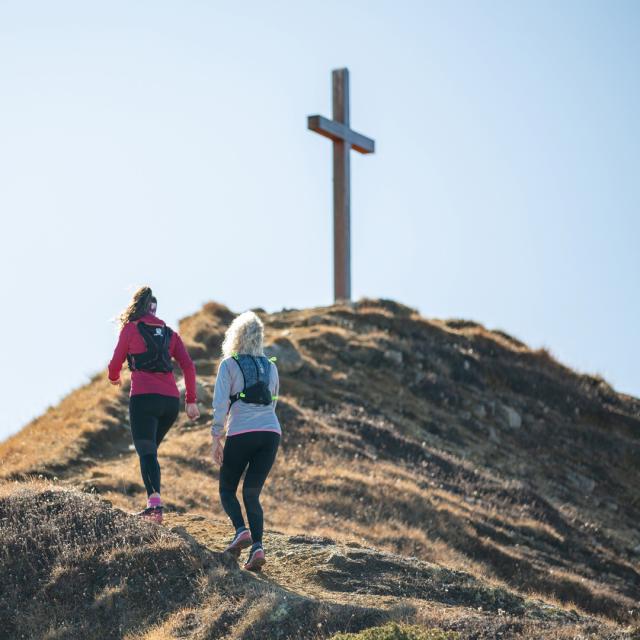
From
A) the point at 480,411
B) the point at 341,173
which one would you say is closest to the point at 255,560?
the point at 480,411

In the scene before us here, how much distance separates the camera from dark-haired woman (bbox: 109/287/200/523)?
1052cm

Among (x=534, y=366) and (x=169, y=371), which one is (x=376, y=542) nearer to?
(x=169, y=371)

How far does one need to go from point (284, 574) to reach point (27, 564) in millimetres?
2459

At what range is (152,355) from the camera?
34.5ft

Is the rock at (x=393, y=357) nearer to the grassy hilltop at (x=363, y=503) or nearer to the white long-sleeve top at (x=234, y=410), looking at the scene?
the grassy hilltop at (x=363, y=503)

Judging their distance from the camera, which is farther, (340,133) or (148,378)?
(340,133)

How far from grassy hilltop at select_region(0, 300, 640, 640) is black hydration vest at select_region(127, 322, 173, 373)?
5.03ft

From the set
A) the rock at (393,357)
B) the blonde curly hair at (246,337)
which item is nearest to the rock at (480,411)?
the rock at (393,357)

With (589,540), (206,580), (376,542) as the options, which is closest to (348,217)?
(589,540)

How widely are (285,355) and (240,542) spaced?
12074 millimetres

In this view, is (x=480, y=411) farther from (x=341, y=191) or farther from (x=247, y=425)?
(x=247, y=425)

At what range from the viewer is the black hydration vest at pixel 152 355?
414 inches

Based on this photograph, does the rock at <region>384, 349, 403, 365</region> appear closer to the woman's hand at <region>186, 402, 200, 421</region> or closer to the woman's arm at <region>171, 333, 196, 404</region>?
A: the woman's arm at <region>171, 333, 196, 404</region>

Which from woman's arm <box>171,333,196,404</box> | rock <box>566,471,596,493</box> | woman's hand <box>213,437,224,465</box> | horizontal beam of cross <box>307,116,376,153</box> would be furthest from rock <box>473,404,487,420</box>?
woman's hand <box>213,437,224,465</box>
